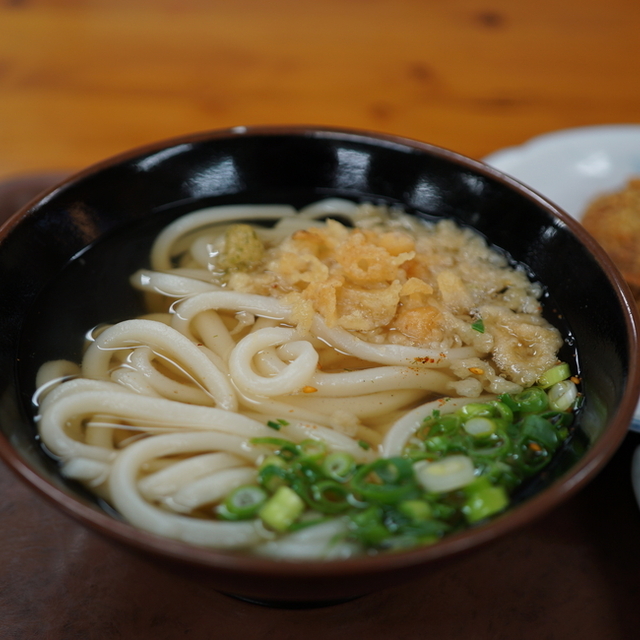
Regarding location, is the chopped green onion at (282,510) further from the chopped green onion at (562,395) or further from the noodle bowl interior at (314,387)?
the chopped green onion at (562,395)

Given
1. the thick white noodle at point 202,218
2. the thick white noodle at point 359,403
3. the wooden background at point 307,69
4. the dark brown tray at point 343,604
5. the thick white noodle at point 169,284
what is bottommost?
the dark brown tray at point 343,604

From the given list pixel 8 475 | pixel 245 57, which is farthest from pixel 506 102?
pixel 8 475

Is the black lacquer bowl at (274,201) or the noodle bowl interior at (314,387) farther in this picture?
the noodle bowl interior at (314,387)

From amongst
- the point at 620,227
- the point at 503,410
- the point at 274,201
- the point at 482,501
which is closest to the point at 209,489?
the point at 482,501

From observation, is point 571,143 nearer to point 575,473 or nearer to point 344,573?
point 575,473

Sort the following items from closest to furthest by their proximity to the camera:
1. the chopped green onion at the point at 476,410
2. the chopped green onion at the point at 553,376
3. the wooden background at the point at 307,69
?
the chopped green onion at the point at 476,410, the chopped green onion at the point at 553,376, the wooden background at the point at 307,69

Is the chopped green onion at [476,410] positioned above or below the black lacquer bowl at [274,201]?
below

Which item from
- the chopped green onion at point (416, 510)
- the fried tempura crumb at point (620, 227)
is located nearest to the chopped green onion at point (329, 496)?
the chopped green onion at point (416, 510)
